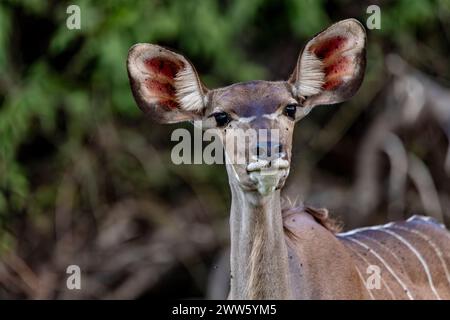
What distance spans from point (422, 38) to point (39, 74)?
2.49m

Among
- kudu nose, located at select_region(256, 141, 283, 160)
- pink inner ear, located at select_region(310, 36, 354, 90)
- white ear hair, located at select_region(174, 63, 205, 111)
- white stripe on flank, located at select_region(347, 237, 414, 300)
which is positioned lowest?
white stripe on flank, located at select_region(347, 237, 414, 300)

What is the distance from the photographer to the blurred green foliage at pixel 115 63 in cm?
587

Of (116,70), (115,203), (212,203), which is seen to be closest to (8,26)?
(116,70)

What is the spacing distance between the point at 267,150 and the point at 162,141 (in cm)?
387

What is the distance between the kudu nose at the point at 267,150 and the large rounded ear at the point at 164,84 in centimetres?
43

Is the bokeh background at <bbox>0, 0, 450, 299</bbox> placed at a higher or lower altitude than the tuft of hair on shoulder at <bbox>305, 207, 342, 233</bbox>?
higher

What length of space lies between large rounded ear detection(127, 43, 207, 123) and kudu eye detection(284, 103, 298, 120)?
0.29 metres

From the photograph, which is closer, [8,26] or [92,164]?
[8,26]

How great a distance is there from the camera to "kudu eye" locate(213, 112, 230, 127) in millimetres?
2943

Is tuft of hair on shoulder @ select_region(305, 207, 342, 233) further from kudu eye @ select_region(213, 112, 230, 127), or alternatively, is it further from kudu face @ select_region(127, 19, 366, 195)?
kudu eye @ select_region(213, 112, 230, 127)

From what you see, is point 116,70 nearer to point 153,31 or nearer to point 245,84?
point 153,31

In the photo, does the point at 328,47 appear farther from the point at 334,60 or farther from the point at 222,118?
the point at 222,118

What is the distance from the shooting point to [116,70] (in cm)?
584

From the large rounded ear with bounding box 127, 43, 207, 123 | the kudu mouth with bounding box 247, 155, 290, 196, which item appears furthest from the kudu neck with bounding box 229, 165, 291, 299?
the large rounded ear with bounding box 127, 43, 207, 123
